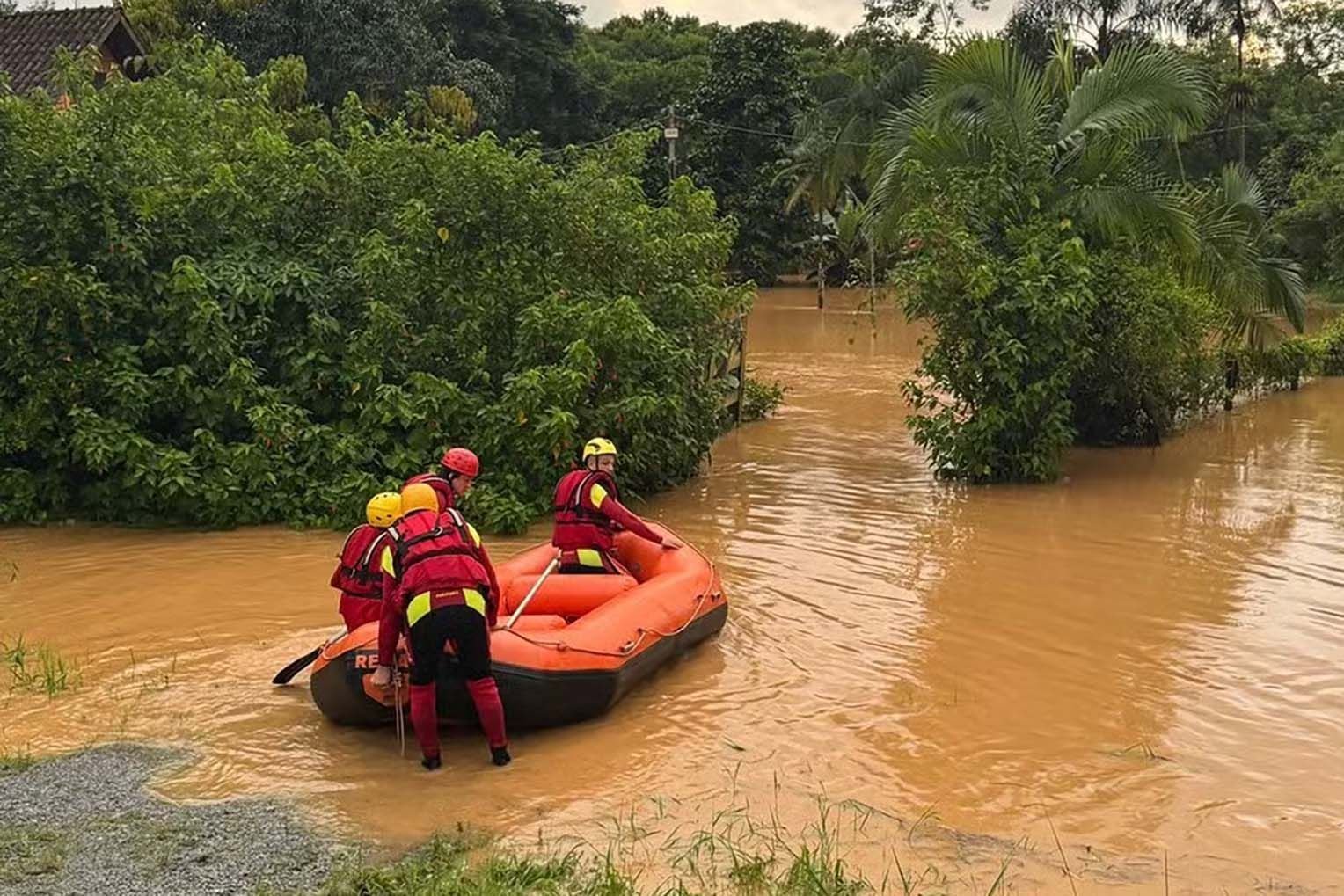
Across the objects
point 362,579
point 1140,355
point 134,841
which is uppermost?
point 1140,355

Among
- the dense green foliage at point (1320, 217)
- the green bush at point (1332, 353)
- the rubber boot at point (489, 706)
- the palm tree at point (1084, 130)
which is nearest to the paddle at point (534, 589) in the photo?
the rubber boot at point (489, 706)

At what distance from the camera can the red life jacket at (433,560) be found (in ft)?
20.4

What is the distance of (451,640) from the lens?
6242 millimetres

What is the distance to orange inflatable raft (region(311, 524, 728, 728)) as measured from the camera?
21.7 ft

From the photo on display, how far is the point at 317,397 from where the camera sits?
12.1 metres

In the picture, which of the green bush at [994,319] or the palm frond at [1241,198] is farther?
the palm frond at [1241,198]

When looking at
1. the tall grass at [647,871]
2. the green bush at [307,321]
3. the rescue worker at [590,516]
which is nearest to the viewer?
the tall grass at [647,871]

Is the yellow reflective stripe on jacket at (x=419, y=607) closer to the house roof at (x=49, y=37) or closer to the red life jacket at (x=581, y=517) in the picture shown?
the red life jacket at (x=581, y=517)

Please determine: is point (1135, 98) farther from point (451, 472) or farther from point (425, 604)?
point (425, 604)

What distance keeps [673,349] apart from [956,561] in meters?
3.29

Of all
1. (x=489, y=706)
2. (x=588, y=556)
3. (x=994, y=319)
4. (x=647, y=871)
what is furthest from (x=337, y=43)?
(x=647, y=871)

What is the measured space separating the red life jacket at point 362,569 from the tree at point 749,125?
35.5 metres

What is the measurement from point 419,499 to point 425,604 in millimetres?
523

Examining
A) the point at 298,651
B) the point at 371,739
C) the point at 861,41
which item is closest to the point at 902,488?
the point at 298,651
